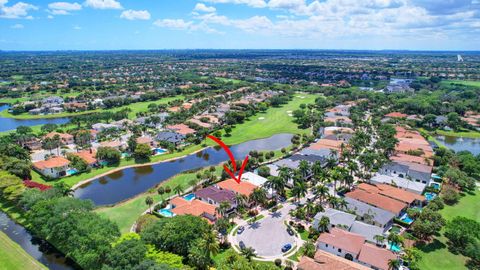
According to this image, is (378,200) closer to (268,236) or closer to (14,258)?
(268,236)

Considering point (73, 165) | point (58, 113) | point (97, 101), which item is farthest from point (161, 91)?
point (73, 165)

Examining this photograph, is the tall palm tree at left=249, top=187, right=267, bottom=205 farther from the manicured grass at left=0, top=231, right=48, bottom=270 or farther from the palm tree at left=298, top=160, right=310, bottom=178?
the manicured grass at left=0, top=231, right=48, bottom=270

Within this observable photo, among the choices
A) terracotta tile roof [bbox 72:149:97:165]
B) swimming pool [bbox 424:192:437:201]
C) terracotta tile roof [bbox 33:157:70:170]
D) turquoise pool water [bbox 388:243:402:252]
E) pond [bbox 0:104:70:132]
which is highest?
terracotta tile roof [bbox 33:157:70:170]

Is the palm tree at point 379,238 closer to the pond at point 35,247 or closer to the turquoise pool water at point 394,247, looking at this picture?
the turquoise pool water at point 394,247

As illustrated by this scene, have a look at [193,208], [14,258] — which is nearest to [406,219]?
[193,208]

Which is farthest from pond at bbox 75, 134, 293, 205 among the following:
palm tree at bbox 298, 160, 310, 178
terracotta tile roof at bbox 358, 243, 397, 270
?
terracotta tile roof at bbox 358, 243, 397, 270

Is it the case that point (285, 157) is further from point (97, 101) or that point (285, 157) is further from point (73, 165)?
point (97, 101)

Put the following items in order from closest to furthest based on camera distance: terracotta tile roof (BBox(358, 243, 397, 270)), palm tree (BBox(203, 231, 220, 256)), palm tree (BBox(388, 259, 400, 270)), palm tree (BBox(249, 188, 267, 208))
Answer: palm tree (BBox(388, 259, 400, 270)) → palm tree (BBox(203, 231, 220, 256)) → terracotta tile roof (BBox(358, 243, 397, 270)) → palm tree (BBox(249, 188, 267, 208))
